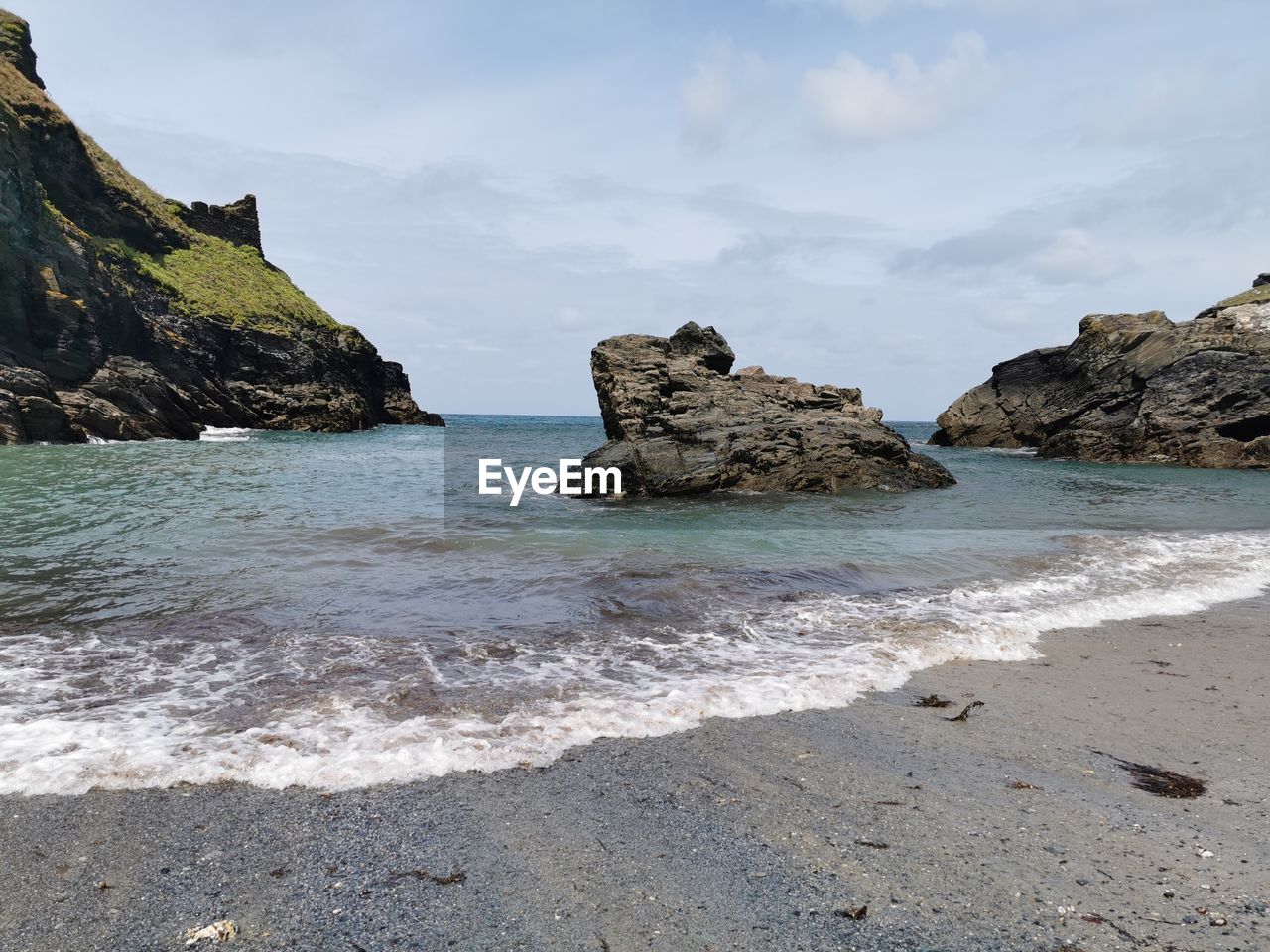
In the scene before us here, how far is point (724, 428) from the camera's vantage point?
24750 mm

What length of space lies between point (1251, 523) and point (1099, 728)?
17.4 meters

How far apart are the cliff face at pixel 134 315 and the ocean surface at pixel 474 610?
1124 inches

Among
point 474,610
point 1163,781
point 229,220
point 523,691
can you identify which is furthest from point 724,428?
point 229,220

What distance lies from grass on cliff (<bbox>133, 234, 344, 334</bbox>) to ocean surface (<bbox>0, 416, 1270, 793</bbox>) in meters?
50.3

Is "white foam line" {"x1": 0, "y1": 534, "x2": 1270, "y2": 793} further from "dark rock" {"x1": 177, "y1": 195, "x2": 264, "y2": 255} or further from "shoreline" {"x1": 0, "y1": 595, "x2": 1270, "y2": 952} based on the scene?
"dark rock" {"x1": 177, "y1": 195, "x2": 264, "y2": 255}

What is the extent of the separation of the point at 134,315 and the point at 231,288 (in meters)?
19.2

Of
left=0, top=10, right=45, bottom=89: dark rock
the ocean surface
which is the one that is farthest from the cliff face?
the ocean surface

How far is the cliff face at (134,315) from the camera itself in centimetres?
4116

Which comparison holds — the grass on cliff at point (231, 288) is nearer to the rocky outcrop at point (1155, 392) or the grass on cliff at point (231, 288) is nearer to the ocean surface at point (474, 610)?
the ocean surface at point (474, 610)

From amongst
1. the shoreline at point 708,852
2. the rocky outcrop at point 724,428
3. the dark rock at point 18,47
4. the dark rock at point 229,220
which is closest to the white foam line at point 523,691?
the shoreline at point 708,852

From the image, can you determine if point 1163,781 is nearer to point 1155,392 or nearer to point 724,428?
point 724,428

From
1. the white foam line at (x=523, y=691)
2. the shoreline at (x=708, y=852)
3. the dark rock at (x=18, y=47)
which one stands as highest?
the dark rock at (x=18, y=47)

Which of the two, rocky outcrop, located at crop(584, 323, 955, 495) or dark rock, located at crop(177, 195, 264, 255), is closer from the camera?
rocky outcrop, located at crop(584, 323, 955, 495)

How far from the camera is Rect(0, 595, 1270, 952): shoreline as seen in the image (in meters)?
2.92
